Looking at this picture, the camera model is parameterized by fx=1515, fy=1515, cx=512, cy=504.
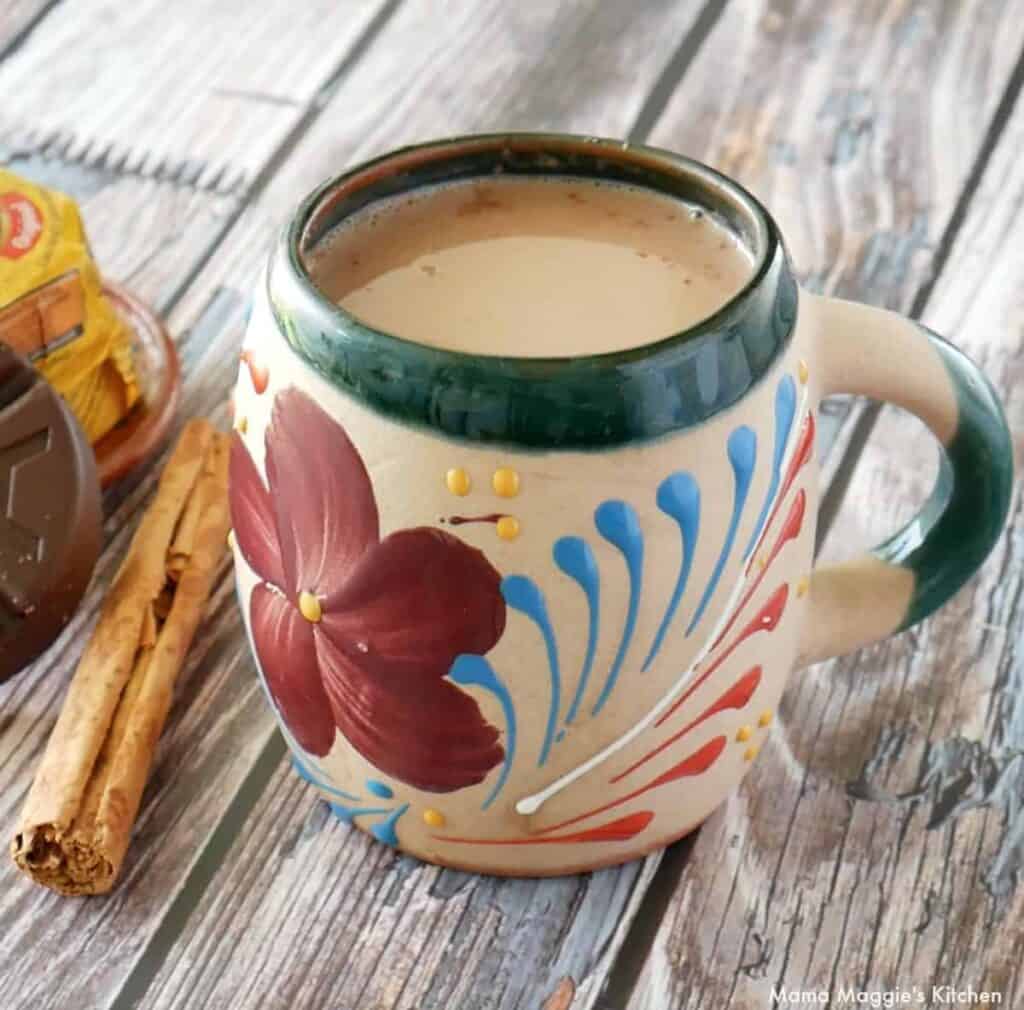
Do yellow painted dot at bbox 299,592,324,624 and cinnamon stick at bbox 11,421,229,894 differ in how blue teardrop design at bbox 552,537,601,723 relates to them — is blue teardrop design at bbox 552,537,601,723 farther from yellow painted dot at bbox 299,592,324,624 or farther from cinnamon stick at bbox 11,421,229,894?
cinnamon stick at bbox 11,421,229,894

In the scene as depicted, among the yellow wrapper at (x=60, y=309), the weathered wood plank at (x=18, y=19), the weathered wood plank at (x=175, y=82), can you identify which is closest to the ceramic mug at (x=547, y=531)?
the yellow wrapper at (x=60, y=309)

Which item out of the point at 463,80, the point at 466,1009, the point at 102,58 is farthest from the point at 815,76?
the point at 466,1009

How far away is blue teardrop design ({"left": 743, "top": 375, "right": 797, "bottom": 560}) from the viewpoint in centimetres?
44

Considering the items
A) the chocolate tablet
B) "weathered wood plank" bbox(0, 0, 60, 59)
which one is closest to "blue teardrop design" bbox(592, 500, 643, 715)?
the chocolate tablet

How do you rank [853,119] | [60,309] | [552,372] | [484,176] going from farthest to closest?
[853,119] < [60,309] < [484,176] < [552,372]

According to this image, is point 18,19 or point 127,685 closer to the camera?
point 127,685

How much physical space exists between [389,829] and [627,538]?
154mm

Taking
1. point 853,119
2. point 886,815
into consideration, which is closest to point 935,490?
point 886,815

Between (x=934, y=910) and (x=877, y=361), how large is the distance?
193 mm

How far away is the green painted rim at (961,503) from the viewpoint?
1.61ft

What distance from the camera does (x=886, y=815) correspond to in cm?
55

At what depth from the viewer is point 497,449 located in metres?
0.41

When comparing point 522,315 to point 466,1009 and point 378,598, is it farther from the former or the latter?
point 466,1009

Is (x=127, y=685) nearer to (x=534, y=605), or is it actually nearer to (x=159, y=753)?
(x=159, y=753)
